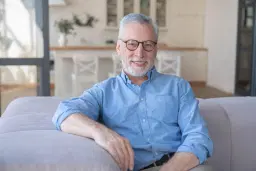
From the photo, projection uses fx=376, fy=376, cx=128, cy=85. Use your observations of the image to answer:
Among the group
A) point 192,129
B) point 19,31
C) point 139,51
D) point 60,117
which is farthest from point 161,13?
point 60,117

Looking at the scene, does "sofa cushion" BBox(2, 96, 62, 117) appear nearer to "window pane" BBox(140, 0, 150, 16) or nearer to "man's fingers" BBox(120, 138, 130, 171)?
"man's fingers" BBox(120, 138, 130, 171)

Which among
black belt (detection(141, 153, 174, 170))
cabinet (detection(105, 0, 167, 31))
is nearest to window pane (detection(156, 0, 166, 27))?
cabinet (detection(105, 0, 167, 31))

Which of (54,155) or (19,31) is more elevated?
(19,31)

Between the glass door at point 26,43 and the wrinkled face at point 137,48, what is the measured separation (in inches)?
80.3

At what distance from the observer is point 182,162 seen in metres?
1.43

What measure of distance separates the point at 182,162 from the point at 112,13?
23.3 feet

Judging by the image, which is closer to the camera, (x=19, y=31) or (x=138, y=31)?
(x=138, y=31)

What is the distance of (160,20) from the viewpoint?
8.37m

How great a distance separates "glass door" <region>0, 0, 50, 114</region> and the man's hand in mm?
2380

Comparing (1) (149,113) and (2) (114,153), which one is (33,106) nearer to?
(1) (149,113)

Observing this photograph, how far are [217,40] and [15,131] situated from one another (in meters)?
6.55

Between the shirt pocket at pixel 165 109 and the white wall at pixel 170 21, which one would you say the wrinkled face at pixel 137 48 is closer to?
the shirt pocket at pixel 165 109

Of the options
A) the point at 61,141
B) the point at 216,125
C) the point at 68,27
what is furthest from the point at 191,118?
the point at 68,27

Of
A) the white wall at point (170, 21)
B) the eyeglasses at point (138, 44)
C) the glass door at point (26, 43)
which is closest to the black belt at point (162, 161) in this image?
the eyeglasses at point (138, 44)
